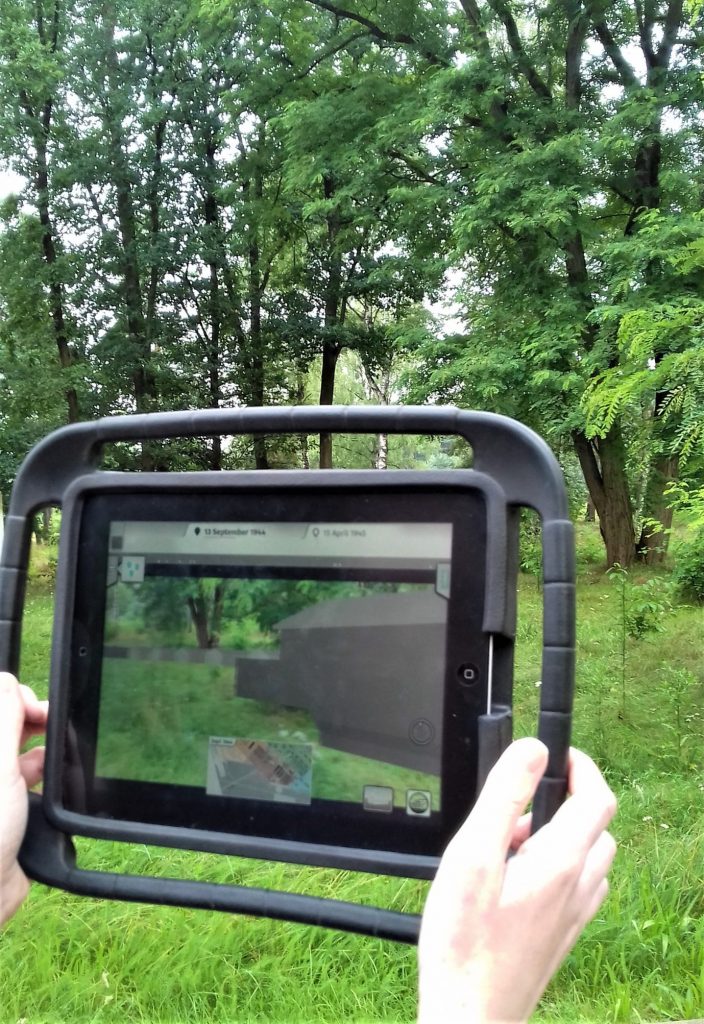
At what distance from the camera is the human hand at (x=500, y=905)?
1.93 feet

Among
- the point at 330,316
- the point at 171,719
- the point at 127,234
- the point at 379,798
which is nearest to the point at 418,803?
the point at 379,798

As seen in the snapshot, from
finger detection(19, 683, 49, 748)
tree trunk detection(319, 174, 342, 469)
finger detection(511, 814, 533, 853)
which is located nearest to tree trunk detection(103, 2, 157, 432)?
tree trunk detection(319, 174, 342, 469)

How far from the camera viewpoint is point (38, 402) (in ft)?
33.7

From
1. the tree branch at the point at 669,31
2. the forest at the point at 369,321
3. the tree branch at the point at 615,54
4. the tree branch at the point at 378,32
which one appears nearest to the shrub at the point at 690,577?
the forest at the point at 369,321

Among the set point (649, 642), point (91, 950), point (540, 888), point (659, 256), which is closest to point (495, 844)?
point (540, 888)

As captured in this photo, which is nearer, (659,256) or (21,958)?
(21,958)

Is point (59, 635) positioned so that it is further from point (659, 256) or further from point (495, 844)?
point (659, 256)

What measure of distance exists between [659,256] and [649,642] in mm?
2943

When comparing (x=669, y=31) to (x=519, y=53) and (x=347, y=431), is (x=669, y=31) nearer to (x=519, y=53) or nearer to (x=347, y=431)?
(x=519, y=53)

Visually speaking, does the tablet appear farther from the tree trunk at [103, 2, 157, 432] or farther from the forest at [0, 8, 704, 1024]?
the tree trunk at [103, 2, 157, 432]

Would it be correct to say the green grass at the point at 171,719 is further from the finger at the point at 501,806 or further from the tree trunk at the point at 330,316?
the tree trunk at the point at 330,316

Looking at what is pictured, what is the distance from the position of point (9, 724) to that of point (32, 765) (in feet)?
0.27

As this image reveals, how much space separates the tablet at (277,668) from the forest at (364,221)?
1736 mm

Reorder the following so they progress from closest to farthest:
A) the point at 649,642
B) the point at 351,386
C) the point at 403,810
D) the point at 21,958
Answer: the point at 403,810 < the point at 21,958 < the point at 649,642 < the point at 351,386
